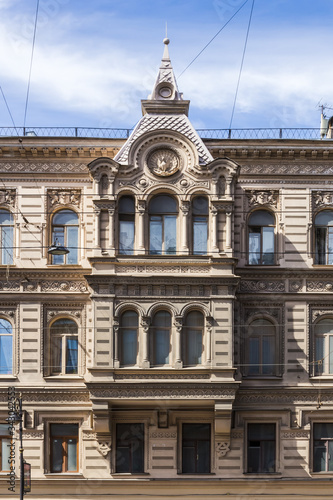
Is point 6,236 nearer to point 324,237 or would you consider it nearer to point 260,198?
point 260,198

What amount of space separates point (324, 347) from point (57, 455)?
9.97 m

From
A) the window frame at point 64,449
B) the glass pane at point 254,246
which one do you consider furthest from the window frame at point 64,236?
the glass pane at point 254,246

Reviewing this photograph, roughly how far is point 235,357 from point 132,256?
16.4 feet

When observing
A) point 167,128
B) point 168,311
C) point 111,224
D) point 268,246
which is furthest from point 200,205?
point 168,311

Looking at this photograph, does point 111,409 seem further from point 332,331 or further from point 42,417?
point 332,331

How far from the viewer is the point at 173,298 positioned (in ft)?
101

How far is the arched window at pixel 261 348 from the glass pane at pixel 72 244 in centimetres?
662

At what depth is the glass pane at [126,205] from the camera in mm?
31391

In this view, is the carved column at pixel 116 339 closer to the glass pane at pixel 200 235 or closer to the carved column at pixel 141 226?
the carved column at pixel 141 226

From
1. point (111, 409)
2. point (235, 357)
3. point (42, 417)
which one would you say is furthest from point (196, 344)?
point (42, 417)

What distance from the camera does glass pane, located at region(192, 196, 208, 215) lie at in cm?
3145

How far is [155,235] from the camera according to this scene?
103ft

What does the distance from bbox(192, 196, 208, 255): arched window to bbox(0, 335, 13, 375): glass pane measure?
7311 mm

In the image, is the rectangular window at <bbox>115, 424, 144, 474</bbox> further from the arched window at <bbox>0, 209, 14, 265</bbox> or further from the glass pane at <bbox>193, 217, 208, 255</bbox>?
the arched window at <bbox>0, 209, 14, 265</bbox>
